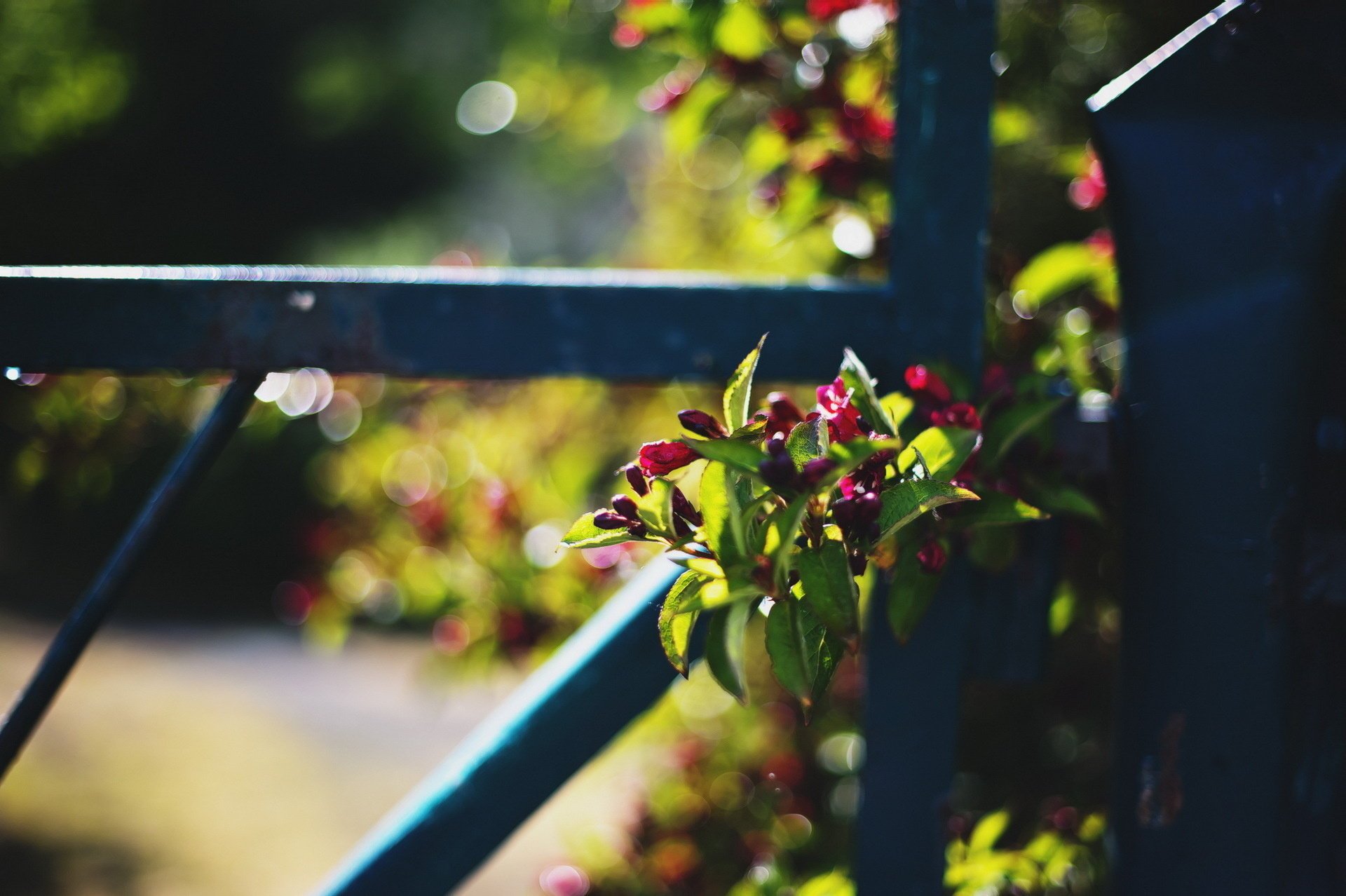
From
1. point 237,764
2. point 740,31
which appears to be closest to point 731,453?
point 740,31

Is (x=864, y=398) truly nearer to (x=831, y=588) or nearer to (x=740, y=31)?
(x=831, y=588)

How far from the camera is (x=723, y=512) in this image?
571 millimetres

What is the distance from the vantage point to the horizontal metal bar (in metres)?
0.83

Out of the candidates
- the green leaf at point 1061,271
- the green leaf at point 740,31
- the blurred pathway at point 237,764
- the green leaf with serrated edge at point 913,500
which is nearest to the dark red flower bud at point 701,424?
the green leaf with serrated edge at point 913,500

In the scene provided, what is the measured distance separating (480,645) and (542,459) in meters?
0.52

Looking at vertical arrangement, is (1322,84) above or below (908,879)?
above

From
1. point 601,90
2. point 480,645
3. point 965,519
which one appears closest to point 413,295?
point 965,519

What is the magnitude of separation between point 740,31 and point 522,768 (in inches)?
33.9

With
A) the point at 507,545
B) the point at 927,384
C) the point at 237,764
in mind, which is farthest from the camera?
the point at 237,764

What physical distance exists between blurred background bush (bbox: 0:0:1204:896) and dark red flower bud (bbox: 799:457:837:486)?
0.37 metres

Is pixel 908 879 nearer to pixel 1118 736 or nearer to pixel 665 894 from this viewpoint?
pixel 1118 736

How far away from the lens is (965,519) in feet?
2.27

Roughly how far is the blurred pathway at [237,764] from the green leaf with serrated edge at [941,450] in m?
1.73

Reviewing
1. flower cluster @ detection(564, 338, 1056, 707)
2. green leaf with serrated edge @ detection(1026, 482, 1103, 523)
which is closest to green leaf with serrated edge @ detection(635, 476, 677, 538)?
flower cluster @ detection(564, 338, 1056, 707)
